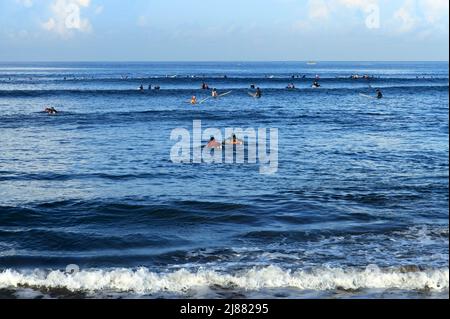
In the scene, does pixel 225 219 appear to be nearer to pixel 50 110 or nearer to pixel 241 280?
pixel 241 280

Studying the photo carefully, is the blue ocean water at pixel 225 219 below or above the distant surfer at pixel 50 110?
below

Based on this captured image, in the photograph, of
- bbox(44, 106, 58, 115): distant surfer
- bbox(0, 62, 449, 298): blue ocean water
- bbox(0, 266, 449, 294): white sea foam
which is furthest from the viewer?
bbox(44, 106, 58, 115): distant surfer

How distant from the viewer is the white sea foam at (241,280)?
11.4 m

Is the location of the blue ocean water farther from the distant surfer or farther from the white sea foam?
the distant surfer

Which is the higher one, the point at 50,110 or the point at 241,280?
the point at 50,110

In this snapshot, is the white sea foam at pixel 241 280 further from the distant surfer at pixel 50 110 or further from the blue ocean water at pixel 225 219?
the distant surfer at pixel 50 110

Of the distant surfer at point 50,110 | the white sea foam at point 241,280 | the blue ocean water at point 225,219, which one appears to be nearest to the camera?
the white sea foam at point 241,280

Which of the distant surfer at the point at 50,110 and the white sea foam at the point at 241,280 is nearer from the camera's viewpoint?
the white sea foam at the point at 241,280

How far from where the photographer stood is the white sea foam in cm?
1145

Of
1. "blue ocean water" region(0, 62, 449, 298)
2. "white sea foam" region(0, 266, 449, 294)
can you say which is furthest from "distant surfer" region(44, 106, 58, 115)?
"white sea foam" region(0, 266, 449, 294)

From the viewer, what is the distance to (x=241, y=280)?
1177 centimetres

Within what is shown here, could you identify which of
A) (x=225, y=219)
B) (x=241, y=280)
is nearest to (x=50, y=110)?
(x=225, y=219)

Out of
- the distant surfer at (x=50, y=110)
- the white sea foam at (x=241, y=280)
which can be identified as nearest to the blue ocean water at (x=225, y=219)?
the white sea foam at (x=241, y=280)

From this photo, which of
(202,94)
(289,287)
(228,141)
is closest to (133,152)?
(228,141)
